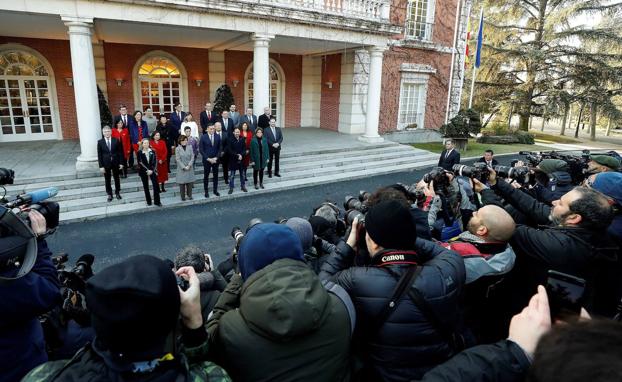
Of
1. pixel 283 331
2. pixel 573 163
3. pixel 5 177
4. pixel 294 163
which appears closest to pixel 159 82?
pixel 294 163

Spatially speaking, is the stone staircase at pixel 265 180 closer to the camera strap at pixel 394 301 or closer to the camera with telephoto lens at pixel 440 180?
the camera with telephoto lens at pixel 440 180

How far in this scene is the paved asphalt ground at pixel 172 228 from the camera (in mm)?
6770

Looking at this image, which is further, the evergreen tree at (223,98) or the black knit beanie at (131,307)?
the evergreen tree at (223,98)

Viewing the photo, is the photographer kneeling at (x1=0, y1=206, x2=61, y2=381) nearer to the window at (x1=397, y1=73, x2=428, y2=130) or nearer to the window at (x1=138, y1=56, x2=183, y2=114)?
the window at (x1=138, y1=56, x2=183, y2=114)

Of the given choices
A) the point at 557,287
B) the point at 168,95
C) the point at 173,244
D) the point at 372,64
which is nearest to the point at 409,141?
A: the point at 372,64

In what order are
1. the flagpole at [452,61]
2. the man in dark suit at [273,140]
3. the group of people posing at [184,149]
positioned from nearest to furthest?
the group of people posing at [184,149], the man in dark suit at [273,140], the flagpole at [452,61]

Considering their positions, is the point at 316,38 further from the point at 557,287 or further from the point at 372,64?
the point at 557,287

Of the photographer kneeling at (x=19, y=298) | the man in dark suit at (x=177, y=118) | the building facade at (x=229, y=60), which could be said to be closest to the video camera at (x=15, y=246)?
the photographer kneeling at (x=19, y=298)

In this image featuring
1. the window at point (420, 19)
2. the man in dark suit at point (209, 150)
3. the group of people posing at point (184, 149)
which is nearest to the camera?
the group of people posing at point (184, 149)

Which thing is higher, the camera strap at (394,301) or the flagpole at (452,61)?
the flagpole at (452,61)

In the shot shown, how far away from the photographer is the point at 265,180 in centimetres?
1123

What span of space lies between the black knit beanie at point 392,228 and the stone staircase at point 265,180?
25.9 feet

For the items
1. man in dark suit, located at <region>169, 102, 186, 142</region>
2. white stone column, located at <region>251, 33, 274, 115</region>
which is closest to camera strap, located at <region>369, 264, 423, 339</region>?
man in dark suit, located at <region>169, 102, 186, 142</region>

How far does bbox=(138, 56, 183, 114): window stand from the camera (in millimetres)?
15383
